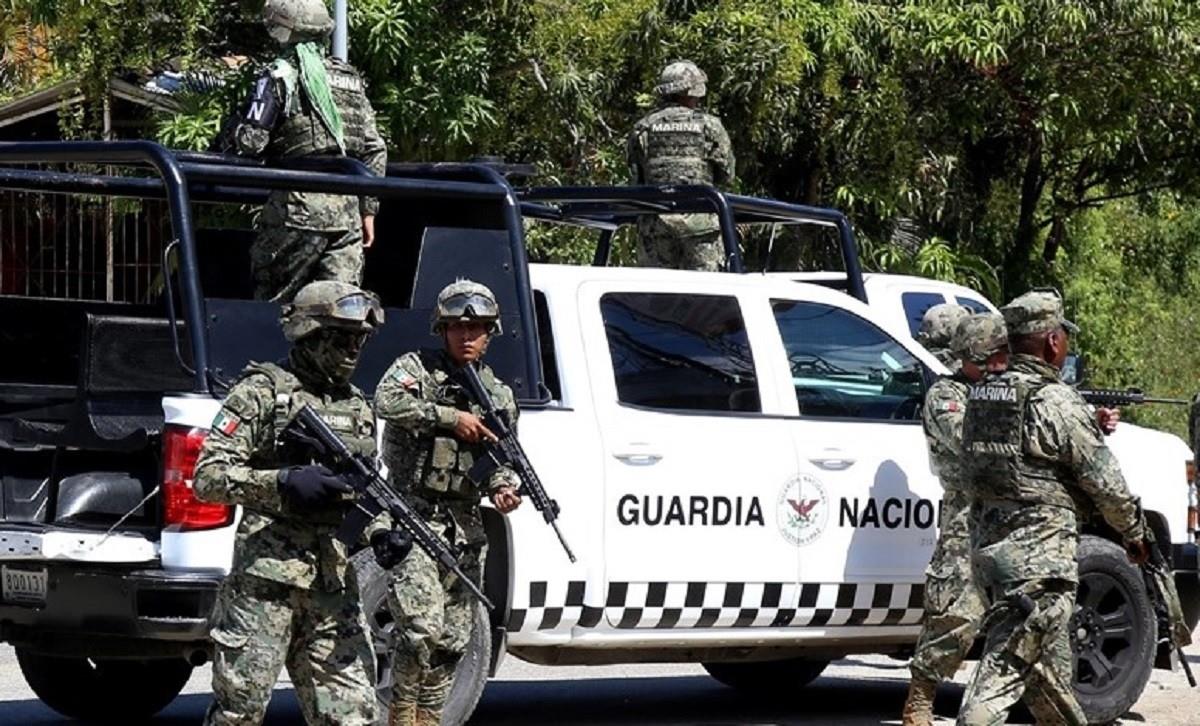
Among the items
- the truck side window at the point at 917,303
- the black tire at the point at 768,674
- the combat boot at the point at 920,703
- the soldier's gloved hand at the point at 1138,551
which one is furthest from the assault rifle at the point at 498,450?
the truck side window at the point at 917,303

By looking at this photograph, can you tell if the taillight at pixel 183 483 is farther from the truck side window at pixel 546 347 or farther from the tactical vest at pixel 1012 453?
the tactical vest at pixel 1012 453

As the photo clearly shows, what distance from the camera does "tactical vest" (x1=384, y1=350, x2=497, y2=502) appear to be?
7.81 m

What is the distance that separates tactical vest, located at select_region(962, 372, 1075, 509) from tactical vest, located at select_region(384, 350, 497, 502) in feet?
5.50

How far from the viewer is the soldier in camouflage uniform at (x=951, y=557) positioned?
8.88 meters

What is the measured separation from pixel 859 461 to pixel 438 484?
2.16 meters

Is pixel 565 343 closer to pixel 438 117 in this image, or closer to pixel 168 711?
pixel 168 711

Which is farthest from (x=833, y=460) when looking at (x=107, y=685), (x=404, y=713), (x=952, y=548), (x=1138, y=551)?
(x=107, y=685)

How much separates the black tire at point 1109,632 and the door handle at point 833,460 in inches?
45.4

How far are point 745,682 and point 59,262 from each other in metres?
10.8

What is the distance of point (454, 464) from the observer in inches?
308

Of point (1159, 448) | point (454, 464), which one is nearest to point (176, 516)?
point (454, 464)

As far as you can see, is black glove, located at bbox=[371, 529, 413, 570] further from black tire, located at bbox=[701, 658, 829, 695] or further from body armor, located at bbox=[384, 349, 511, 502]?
black tire, located at bbox=[701, 658, 829, 695]

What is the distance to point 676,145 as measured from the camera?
472 inches

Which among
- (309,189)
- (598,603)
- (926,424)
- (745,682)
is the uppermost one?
(309,189)
